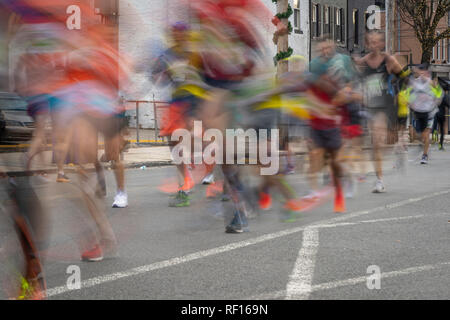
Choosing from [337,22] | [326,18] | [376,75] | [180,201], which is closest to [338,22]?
[337,22]

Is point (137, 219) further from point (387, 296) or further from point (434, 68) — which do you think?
point (434, 68)

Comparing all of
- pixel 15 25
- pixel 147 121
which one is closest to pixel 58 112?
pixel 15 25

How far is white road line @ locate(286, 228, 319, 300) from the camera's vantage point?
444 cm

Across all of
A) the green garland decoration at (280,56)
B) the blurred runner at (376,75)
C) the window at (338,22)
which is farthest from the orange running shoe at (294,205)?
the window at (338,22)

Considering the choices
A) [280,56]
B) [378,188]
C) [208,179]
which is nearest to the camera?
[280,56]

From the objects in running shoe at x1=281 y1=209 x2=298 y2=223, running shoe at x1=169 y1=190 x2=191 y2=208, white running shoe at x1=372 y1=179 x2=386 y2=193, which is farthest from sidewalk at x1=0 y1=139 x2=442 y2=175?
running shoe at x1=281 y1=209 x2=298 y2=223

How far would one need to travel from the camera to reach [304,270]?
16.7 feet

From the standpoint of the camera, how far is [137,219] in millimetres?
7613

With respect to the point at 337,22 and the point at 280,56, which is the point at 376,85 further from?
the point at 337,22

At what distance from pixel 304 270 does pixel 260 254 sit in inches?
25.9

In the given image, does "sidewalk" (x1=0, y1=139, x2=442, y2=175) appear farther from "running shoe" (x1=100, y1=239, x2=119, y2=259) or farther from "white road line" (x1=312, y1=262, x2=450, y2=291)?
"white road line" (x1=312, y1=262, x2=450, y2=291)

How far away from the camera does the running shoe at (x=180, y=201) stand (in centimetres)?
855

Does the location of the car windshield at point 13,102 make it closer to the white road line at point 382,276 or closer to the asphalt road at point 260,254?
the asphalt road at point 260,254

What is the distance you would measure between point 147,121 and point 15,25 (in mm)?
17362
